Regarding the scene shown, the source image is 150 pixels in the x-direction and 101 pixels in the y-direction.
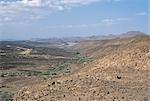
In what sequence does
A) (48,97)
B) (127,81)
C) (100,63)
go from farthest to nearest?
(100,63) → (127,81) → (48,97)

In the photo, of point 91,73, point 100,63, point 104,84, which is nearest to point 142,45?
point 100,63

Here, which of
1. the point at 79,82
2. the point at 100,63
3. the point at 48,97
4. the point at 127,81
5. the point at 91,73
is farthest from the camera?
the point at 100,63

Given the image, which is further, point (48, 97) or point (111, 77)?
point (111, 77)

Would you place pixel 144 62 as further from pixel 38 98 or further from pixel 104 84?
pixel 38 98

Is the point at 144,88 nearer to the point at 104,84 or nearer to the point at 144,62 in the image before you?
the point at 104,84

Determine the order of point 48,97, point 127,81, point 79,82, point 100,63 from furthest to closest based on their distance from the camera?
point 100,63
point 127,81
point 79,82
point 48,97

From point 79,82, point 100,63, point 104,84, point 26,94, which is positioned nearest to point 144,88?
point 104,84

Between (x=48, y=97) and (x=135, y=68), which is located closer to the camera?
(x=48, y=97)
